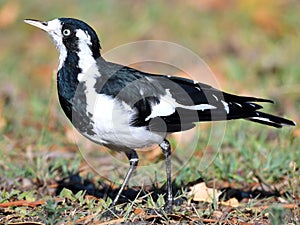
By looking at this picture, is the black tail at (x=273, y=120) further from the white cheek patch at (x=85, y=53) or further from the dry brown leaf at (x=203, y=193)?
the white cheek patch at (x=85, y=53)

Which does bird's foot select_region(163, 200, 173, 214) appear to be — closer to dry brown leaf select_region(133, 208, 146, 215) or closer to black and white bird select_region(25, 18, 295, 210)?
black and white bird select_region(25, 18, 295, 210)

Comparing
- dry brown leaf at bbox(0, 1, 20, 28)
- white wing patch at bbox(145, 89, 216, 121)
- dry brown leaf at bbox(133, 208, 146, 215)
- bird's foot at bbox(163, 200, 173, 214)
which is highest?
dry brown leaf at bbox(0, 1, 20, 28)

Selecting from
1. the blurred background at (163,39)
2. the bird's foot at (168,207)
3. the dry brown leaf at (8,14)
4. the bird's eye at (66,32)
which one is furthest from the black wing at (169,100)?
the dry brown leaf at (8,14)

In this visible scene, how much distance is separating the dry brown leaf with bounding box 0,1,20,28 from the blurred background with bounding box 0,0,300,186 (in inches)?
0.4


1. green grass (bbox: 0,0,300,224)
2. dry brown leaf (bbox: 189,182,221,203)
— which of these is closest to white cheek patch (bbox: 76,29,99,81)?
green grass (bbox: 0,0,300,224)

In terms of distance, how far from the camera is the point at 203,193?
401 centimetres

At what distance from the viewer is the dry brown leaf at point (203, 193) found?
397 centimetres

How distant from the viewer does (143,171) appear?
14.6ft

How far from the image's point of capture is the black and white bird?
3.61 meters

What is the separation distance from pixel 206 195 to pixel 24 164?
4.09 ft

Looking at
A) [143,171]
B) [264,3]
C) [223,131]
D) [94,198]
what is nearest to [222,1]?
[264,3]

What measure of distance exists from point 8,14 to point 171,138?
386 centimetres

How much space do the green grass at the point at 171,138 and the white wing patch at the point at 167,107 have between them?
42 cm

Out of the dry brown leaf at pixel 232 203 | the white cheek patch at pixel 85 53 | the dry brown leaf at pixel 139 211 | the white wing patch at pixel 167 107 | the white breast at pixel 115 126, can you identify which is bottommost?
the dry brown leaf at pixel 139 211
